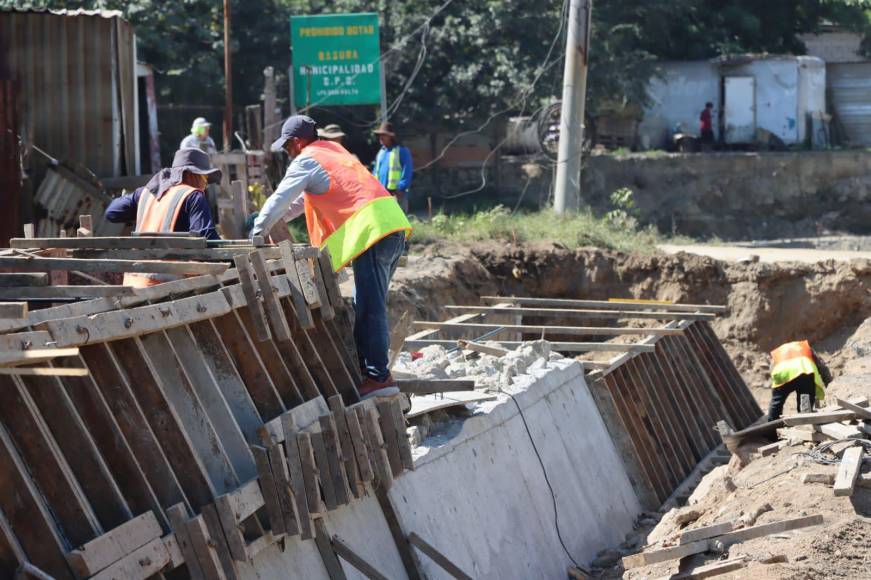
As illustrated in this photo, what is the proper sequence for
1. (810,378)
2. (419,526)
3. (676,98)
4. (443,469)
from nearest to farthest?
(419,526)
(443,469)
(810,378)
(676,98)

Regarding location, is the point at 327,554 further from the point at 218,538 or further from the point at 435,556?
the point at 218,538

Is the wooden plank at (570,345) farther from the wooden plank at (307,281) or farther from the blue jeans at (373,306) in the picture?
the wooden plank at (307,281)

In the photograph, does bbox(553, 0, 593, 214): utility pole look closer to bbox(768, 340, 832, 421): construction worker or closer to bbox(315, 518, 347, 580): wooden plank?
bbox(768, 340, 832, 421): construction worker

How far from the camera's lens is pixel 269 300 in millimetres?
7137

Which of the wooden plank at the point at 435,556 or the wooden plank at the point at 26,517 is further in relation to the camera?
the wooden plank at the point at 435,556

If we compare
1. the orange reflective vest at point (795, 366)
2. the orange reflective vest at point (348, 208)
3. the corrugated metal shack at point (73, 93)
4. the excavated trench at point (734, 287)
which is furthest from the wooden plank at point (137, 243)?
the excavated trench at point (734, 287)

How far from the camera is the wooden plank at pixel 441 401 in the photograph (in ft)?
30.2

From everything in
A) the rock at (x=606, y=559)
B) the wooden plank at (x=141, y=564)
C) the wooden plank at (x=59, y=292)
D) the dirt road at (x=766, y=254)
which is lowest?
the rock at (x=606, y=559)

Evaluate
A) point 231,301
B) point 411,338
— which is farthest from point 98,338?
point 411,338

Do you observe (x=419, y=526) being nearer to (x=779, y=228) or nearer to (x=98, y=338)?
(x=98, y=338)

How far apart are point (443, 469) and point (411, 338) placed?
3940 millimetres

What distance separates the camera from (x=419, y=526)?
846cm

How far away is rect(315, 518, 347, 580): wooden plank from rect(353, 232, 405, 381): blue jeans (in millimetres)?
1332

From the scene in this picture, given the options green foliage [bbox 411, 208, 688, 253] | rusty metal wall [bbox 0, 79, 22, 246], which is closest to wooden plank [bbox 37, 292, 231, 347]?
rusty metal wall [bbox 0, 79, 22, 246]
